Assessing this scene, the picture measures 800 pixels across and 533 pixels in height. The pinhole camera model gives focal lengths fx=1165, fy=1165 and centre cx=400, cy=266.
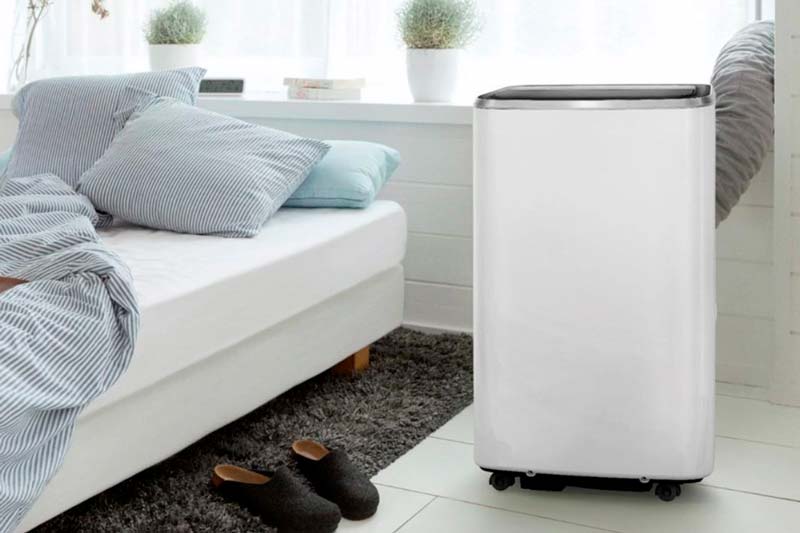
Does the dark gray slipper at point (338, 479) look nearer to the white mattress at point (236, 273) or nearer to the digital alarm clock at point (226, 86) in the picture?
the white mattress at point (236, 273)

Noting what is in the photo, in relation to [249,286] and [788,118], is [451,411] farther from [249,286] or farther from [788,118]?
[788,118]

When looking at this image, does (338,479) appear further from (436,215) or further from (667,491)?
(436,215)

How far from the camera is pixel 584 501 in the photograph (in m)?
2.25

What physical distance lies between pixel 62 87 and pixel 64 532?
147 centimetres

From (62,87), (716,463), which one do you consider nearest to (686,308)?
(716,463)

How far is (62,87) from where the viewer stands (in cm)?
314

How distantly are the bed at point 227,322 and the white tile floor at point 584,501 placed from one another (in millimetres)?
357

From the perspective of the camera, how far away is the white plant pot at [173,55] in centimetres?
387

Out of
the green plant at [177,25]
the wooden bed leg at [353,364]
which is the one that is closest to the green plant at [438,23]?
the green plant at [177,25]

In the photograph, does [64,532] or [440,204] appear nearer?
[64,532]

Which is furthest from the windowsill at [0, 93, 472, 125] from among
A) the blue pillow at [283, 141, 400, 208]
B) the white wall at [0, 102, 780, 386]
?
the blue pillow at [283, 141, 400, 208]

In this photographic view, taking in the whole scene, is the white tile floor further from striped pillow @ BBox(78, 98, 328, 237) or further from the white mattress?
striped pillow @ BBox(78, 98, 328, 237)

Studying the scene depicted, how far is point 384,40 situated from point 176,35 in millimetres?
709

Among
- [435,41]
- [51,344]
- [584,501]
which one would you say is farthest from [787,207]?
[51,344]
